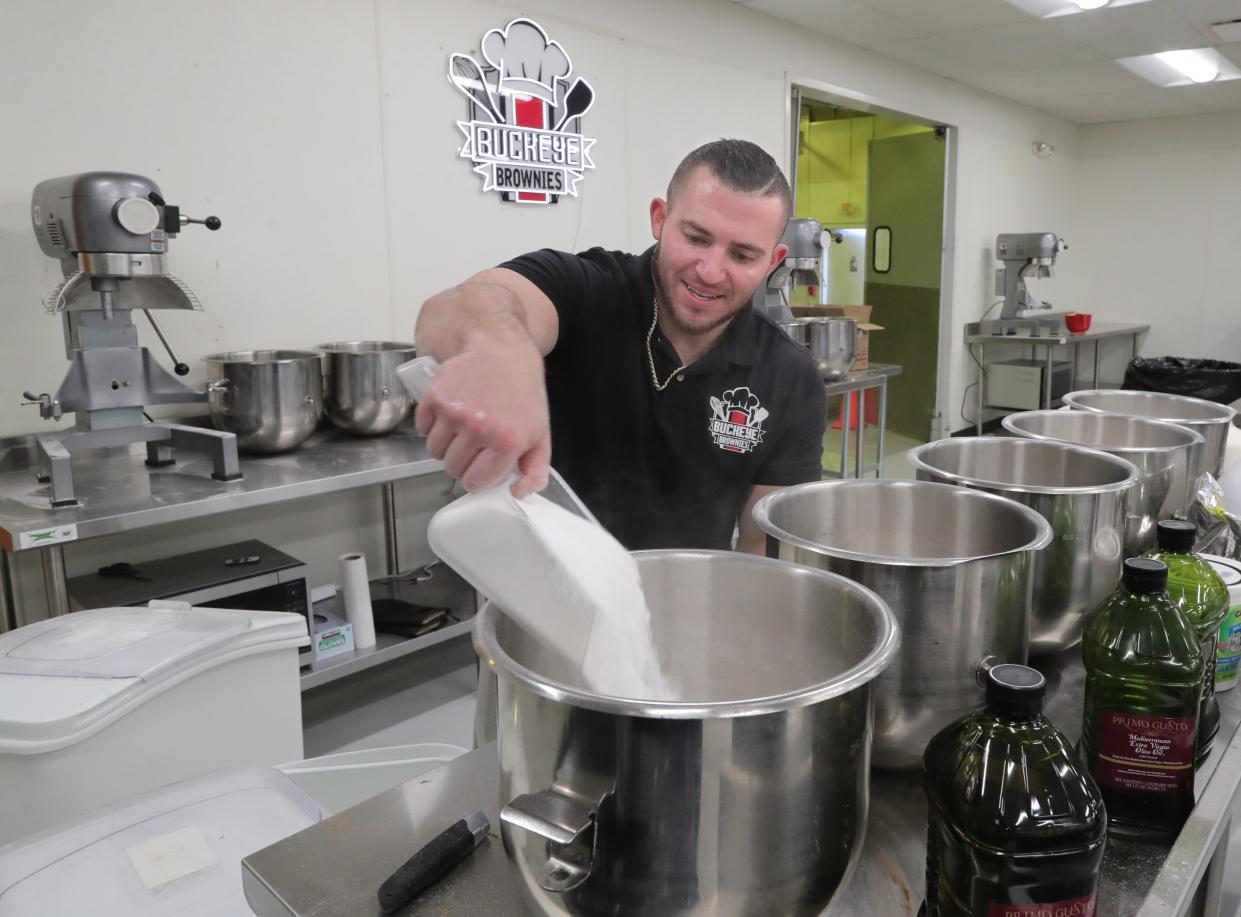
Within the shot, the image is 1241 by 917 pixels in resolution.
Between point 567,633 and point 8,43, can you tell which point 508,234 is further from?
point 567,633

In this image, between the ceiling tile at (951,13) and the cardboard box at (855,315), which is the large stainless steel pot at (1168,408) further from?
the ceiling tile at (951,13)

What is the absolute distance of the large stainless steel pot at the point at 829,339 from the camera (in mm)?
4012

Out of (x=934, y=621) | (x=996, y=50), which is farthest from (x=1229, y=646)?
(x=996, y=50)

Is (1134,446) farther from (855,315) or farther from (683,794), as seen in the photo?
(855,315)

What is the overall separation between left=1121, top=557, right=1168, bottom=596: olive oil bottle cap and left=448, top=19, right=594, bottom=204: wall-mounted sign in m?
2.88

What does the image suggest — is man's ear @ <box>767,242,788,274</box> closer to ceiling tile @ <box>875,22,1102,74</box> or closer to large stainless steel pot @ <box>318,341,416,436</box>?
large stainless steel pot @ <box>318,341,416,436</box>

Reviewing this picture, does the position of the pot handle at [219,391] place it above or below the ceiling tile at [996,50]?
below

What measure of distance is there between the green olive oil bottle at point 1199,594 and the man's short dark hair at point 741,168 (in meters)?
0.79

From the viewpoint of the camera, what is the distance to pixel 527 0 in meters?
3.33

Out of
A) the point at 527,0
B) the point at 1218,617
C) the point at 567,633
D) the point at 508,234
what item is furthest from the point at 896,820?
the point at 527,0

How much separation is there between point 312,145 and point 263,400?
93cm

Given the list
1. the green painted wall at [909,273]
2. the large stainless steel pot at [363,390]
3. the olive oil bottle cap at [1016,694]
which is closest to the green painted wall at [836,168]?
the green painted wall at [909,273]

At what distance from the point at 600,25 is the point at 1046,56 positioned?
10.2ft

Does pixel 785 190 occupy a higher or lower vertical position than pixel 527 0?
lower
